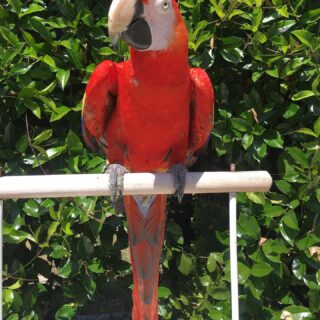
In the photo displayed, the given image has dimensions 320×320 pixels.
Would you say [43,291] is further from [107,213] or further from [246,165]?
[246,165]

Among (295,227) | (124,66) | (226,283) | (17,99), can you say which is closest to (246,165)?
(295,227)

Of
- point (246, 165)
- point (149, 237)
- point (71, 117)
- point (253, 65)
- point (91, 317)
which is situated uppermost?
point (253, 65)

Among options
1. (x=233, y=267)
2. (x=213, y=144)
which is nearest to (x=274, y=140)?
(x=213, y=144)

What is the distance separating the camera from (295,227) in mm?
1333

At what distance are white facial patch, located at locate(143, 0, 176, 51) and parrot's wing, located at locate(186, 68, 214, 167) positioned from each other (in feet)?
0.56

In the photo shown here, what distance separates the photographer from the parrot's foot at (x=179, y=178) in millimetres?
1163

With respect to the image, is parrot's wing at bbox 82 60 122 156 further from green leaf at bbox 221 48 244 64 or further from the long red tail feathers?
green leaf at bbox 221 48 244 64

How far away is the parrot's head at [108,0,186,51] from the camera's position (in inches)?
37.9

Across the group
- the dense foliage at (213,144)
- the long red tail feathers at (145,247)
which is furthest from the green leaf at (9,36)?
the long red tail feathers at (145,247)

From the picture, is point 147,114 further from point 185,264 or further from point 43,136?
point 185,264

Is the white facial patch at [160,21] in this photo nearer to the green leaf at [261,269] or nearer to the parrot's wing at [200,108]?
the parrot's wing at [200,108]

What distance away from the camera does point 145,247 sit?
4.28 ft

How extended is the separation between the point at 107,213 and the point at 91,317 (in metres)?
0.62

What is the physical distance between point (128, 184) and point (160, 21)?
360 millimetres
